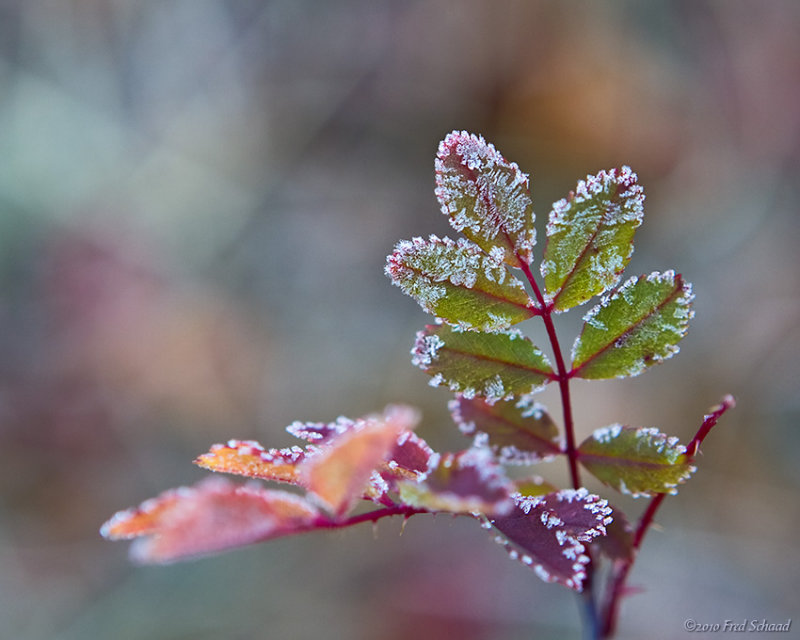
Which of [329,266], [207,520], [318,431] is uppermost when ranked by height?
[329,266]

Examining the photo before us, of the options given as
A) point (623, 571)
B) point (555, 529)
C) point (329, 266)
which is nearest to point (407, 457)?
point (555, 529)

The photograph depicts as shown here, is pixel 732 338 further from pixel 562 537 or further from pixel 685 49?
pixel 562 537

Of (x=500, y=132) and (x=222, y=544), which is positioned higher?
(x=500, y=132)

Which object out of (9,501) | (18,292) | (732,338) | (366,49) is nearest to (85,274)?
(18,292)

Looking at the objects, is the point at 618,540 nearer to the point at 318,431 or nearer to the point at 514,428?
the point at 514,428

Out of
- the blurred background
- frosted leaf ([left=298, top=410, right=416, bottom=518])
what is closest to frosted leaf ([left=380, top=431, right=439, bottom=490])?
frosted leaf ([left=298, top=410, right=416, bottom=518])

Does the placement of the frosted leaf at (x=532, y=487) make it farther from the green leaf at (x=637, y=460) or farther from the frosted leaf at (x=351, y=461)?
the frosted leaf at (x=351, y=461)

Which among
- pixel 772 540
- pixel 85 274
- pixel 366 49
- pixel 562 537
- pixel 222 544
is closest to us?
pixel 222 544
